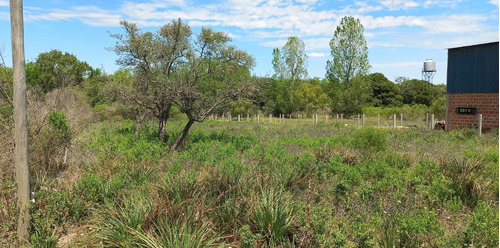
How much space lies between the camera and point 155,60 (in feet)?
49.0

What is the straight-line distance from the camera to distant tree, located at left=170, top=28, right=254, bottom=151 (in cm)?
1423

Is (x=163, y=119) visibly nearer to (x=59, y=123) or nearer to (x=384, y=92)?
(x=59, y=123)

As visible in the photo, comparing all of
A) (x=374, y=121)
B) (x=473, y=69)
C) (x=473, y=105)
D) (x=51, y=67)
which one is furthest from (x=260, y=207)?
(x=51, y=67)

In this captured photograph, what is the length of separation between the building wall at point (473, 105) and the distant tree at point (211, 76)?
11.9m

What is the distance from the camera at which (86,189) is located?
20.7 feet

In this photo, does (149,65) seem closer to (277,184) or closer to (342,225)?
(277,184)

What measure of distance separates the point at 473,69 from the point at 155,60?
15673mm

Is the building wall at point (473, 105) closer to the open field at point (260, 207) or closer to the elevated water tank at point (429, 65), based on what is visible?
the open field at point (260, 207)

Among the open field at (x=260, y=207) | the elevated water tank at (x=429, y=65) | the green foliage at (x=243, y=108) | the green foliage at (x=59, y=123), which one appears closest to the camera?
the open field at (x=260, y=207)

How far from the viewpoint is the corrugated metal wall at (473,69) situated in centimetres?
1864

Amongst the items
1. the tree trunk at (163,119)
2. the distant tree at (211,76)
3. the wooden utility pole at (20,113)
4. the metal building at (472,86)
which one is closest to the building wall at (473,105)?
the metal building at (472,86)

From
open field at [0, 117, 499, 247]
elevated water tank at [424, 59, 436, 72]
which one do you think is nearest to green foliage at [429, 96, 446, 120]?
elevated water tank at [424, 59, 436, 72]

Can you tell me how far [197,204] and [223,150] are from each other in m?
5.78

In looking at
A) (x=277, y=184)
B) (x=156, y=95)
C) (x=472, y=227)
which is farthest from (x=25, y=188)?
(x=156, y=95)
